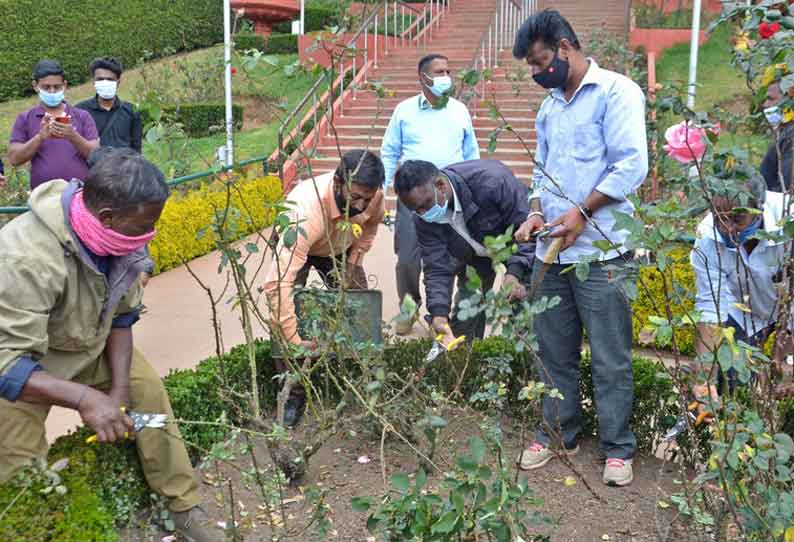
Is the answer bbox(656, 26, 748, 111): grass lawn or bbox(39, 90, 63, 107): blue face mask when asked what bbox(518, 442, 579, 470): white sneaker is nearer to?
bbox(39, 90, 63, 107): blue face mask

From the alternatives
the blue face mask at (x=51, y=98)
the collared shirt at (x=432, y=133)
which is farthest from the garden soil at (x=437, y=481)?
the blue face mask at (x=51, y=98)

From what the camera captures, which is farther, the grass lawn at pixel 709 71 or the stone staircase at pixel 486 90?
the grass lawn at pixel 709 71

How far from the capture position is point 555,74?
330cm

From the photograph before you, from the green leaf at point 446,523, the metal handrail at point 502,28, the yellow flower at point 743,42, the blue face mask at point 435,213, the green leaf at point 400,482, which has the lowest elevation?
the green leaf at point 446,523

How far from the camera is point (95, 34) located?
62.3ft

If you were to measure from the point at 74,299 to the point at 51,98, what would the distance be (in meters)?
3.04

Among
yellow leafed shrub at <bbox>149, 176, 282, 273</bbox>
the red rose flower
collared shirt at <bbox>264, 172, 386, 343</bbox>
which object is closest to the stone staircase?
yellow leafed shrub at <bbox>149, 176, 282, 273</bbox>

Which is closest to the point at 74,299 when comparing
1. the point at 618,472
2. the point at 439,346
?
the point at 439,346

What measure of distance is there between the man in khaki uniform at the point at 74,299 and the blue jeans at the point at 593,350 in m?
1.60

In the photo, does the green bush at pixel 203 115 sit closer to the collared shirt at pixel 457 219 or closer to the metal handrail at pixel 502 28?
the metal handrail at pixel 502 28

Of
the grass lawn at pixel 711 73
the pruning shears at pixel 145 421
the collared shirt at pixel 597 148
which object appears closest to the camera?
the pruning shears at pixel 145 421

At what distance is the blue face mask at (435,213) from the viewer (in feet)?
12.6

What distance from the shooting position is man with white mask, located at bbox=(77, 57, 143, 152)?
565cm

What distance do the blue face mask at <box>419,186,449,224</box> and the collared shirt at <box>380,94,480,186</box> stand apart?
5.61 ft
